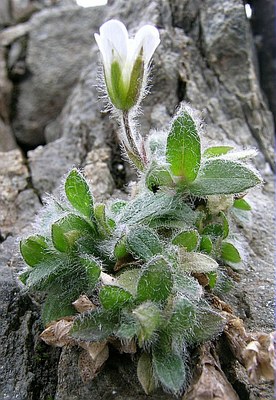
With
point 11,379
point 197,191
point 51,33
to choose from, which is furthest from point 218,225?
point 51,33

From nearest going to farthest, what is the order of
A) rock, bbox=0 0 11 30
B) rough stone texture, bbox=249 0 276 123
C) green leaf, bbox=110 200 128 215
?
green leaf, bbox=110 200 128 215 < rough stone texture, bbox=249 0 276 123 < rock, bbox=0 0 11 30

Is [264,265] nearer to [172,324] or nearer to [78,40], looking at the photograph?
[172,324]

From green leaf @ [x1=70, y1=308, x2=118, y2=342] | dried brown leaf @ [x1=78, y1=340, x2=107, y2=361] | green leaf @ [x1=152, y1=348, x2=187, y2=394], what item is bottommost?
green leaf @ [x1=152, y1=348, x2=187, y2=394]

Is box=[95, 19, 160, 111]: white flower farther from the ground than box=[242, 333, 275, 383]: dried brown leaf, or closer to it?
farther from the ground

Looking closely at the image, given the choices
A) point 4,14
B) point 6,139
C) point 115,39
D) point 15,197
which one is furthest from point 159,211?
point 4,14

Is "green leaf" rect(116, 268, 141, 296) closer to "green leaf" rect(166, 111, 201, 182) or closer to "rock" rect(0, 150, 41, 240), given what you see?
"green leaf" rect(166, 111, 201, 182)

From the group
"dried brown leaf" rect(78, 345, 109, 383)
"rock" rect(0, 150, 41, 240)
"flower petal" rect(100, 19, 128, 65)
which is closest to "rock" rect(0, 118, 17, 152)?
"rock" rect(0, 150, 41, 240)

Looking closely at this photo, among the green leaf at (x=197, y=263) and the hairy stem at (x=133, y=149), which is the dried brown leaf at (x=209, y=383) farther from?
the hairy stem at (x=133, y=149)
